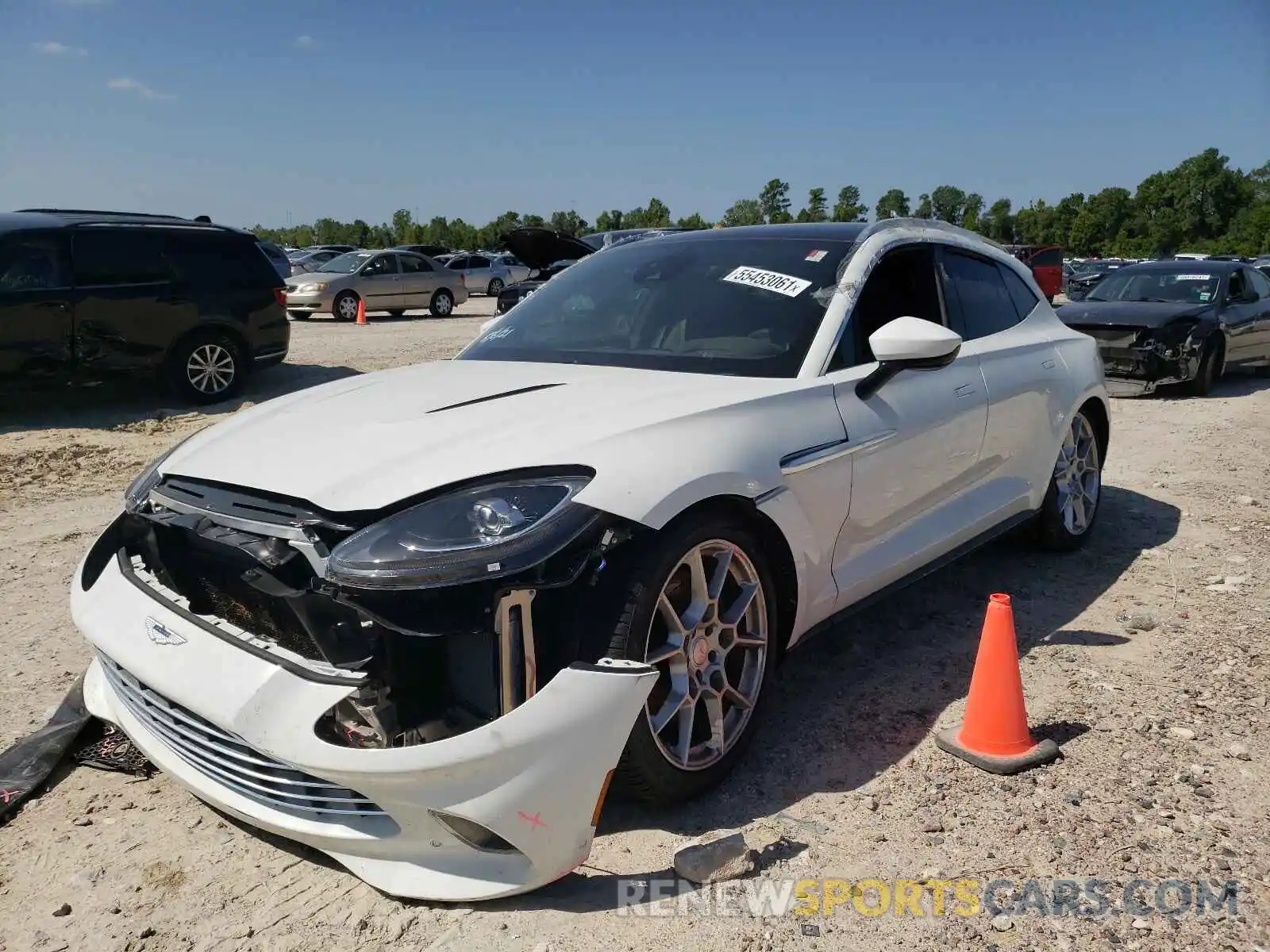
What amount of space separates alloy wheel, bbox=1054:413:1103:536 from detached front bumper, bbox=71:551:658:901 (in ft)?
11.2

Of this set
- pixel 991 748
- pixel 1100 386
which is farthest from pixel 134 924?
pixel 1100 386

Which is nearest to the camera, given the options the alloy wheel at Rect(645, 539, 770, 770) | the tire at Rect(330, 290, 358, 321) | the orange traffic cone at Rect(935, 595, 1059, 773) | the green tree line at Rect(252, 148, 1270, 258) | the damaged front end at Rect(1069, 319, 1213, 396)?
the alloy wheel at Rect(645, 539, 770, 770)

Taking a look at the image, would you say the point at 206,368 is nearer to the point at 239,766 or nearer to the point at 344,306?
the point at 239,766

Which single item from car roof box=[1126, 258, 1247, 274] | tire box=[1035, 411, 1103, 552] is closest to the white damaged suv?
tire box=[1035, 411, 1103, 552]

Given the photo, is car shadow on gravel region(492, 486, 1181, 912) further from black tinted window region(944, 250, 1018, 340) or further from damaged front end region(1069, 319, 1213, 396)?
damaged front end region(1069, 319, 1213, 396)

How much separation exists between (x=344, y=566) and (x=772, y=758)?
61.8 inches

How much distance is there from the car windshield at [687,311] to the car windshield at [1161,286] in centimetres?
1000

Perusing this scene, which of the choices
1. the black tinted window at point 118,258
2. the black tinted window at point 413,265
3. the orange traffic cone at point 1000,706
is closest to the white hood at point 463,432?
the orange traffic cone at point 1000,706

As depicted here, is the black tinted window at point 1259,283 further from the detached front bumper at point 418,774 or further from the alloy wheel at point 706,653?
the detached front bumper at point 418,774

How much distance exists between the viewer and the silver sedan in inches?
801

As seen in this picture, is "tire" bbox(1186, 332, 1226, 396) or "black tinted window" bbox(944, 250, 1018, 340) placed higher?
"black tinted window" bbox(944, 250, 1018, 340)

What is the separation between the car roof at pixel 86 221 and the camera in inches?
352

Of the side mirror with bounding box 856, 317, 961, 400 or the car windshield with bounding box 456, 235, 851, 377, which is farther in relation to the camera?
the car windshield with bounding box 456, 235, 851, 377

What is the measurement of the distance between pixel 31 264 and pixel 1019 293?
839cm
